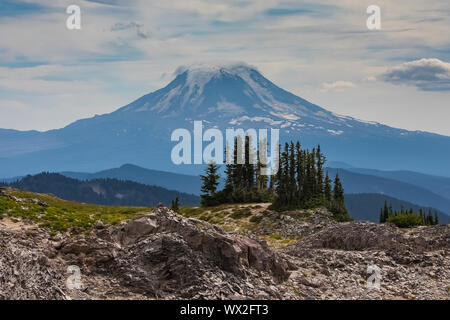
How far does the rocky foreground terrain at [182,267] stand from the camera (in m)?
29.1

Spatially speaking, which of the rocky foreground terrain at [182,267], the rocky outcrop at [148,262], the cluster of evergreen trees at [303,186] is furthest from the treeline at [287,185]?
the rocky outcrop at [148,262]

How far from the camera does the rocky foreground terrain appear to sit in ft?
95.6

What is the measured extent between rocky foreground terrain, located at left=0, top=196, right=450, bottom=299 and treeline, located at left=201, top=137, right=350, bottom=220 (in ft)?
142

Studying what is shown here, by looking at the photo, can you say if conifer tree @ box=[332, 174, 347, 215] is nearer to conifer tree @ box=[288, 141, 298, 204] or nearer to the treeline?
the treeline

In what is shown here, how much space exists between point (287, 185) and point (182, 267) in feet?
214

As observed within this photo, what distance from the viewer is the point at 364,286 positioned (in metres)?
36.6

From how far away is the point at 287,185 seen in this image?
311 ft

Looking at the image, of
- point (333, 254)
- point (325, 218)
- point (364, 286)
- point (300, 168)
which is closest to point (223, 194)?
point (300, 168)

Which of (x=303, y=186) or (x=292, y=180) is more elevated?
(x=292, y=180)

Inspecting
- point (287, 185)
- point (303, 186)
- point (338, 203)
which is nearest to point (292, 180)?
point (287, 185)

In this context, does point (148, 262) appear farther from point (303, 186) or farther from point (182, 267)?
point (303, 186)

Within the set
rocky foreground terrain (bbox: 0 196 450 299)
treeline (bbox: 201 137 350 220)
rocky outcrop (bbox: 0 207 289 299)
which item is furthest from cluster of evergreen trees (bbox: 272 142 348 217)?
rocky outcrop (bbox: 0 207 289 299)

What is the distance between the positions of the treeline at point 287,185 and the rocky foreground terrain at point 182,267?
43.4m
